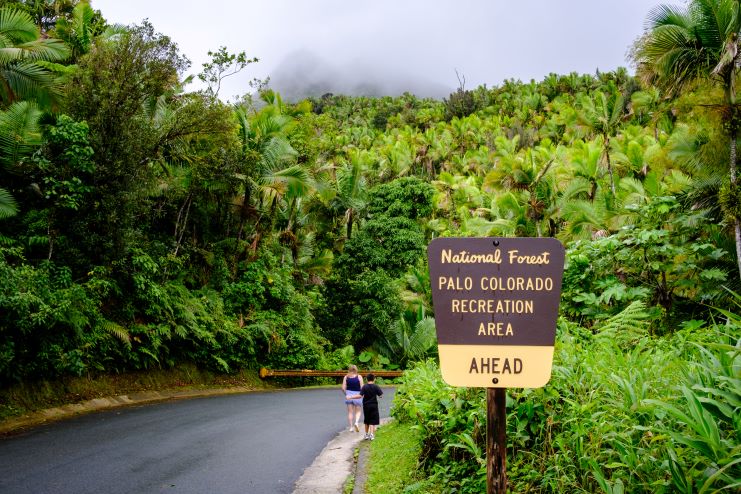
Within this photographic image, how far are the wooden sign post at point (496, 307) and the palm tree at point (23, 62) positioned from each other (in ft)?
46.7

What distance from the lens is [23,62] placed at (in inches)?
571

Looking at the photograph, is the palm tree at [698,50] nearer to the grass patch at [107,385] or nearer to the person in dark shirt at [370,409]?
the person in dark shirt at [370,409]

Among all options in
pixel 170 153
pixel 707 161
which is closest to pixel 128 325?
pixel 170 153

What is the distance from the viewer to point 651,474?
Result: 4348 millimetres

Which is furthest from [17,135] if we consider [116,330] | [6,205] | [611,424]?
[611,424]

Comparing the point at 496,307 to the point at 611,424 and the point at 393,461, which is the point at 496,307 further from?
the point at 393,461

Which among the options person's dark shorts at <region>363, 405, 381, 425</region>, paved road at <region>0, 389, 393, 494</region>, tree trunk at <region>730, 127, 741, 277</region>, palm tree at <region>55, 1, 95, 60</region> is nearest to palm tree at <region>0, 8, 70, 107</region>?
palm tree at <region>55, 1, 95, 60</region>

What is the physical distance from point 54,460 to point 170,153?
1084 cm

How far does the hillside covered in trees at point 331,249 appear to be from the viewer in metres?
5.39

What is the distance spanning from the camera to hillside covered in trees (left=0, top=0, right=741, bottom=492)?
17.7 feet

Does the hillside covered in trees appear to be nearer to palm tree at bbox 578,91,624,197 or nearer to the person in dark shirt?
palm tree at bbox 578,91,624,197

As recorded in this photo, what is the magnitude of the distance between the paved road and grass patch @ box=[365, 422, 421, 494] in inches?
43.4

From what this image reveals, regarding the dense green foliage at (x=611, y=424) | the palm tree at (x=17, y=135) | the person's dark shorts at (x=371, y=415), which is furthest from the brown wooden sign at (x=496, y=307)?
the palm tree at (x=17, y=135)

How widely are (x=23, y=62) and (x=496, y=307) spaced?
15406 mm
